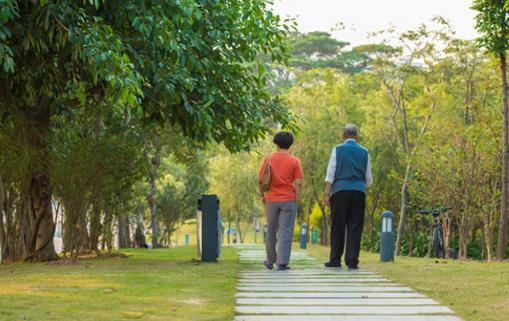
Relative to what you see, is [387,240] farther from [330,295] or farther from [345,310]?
[345,310]

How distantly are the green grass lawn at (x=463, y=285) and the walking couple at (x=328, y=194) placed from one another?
69cm

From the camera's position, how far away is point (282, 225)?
1293cm

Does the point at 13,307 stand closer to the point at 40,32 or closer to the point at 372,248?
the point at 40,32

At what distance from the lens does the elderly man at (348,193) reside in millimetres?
13164

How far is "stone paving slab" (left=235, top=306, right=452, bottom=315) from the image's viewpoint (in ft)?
25.3

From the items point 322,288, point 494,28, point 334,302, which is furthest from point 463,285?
point 494,28

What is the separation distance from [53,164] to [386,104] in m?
23.5

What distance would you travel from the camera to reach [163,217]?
164 feet

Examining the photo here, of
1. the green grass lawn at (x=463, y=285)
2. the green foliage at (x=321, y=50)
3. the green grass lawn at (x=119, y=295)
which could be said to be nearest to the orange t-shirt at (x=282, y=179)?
the green grass lawn at (x=119, y=295)

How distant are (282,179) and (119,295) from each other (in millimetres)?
4486

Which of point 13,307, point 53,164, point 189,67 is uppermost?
point 189,67

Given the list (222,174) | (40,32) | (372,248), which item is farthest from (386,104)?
(40,32)

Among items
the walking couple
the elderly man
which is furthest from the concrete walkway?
the elderly man

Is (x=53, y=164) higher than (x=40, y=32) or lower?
lower
